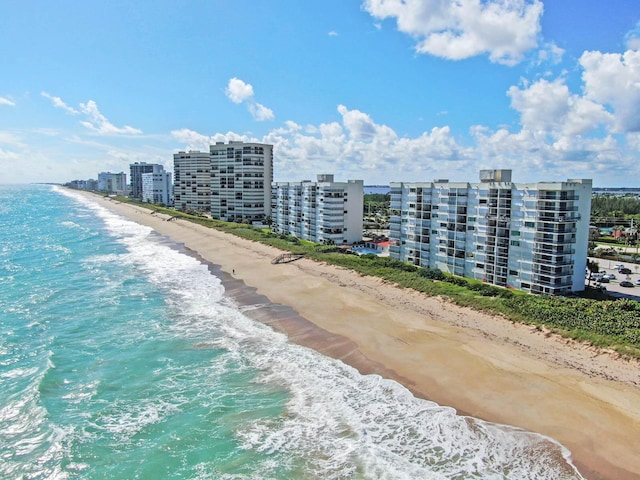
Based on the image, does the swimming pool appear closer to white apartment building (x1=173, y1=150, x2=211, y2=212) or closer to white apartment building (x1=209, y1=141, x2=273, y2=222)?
white apartment building (x1=209, y1=141, x2=273, y2=222)

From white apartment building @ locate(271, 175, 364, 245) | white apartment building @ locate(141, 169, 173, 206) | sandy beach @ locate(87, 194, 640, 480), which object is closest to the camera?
sandy beach @ locate(87, 194, 640, 480)

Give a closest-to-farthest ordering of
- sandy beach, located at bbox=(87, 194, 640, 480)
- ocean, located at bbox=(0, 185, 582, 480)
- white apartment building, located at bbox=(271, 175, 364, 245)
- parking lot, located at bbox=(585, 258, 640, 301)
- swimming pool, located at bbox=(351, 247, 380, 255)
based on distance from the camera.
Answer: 1. ocean, located at bbox=(0, 185, 582, 480)
2. sandy beach, located at bbox=(87, 194, 640, 480)
3. parking lot, located at bbox=(585, 258, 640, 301)
4. swimming pool, located at bbox=(351, 247, 380, 255)
5. white apartment building, located at bbox=(271, 175, 364, 245)

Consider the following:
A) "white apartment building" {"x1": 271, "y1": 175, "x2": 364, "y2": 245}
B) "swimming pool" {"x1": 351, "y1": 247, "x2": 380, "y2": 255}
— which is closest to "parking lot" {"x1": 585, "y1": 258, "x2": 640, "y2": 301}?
"swimming pool" {"x1": 351, "y1": 247, "x2": 380, "y2": 255}

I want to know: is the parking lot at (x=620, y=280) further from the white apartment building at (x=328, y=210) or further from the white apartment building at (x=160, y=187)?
the white apartment building at (x=160, y=187)

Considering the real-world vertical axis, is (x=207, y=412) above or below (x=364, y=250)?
below

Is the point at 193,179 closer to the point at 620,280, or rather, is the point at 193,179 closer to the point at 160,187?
the point at 160,187

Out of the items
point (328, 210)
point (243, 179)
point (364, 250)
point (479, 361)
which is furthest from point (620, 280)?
point (243, 179)

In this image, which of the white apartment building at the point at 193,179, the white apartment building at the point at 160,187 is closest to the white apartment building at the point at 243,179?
the white apartment building at the point at 193,179
